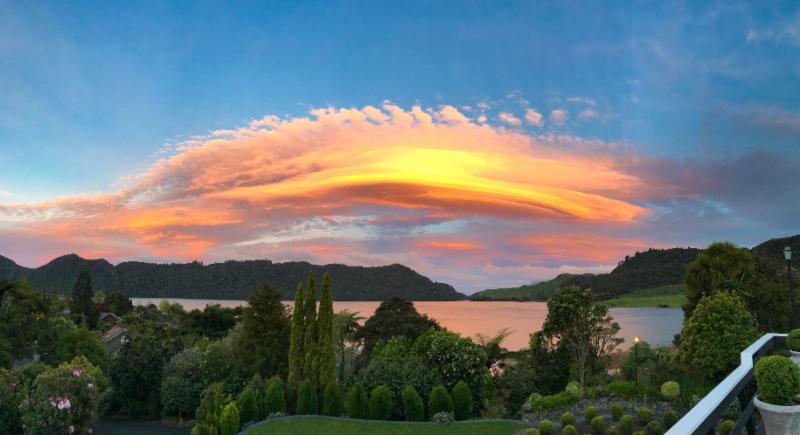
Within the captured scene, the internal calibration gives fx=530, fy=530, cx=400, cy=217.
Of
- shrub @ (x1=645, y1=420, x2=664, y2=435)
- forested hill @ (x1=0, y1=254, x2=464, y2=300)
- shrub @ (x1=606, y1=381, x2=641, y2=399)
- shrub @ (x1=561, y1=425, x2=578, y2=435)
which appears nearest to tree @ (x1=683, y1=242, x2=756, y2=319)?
shrub @ (x1=606, y1=381, x2=641, y2=399)

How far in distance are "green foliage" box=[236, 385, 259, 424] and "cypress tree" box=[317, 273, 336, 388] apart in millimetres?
3036

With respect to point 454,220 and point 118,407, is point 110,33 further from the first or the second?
point 118,407

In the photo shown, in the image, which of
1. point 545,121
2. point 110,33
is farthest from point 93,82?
point 545,121

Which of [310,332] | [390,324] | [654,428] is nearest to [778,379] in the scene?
[654,428]

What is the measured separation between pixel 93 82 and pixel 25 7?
3080 millimetres

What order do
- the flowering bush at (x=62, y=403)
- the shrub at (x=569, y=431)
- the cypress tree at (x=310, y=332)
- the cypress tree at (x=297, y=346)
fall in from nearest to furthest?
the shrub at (x=569, y=431) < the flowering bush at (x=62, y=403) < the cypress tree at (x=310, y=332) < the cypress tree at (x=297, y=346)

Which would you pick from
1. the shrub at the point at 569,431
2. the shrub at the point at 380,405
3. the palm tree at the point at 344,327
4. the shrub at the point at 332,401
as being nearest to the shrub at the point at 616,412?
the shrub at the point at 569,431

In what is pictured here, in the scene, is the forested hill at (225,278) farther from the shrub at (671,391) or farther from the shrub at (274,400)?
the shrub at (671,391)

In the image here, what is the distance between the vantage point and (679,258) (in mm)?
60625

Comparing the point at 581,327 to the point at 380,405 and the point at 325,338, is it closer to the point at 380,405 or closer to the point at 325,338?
the point at 380,405

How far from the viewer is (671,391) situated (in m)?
18.3

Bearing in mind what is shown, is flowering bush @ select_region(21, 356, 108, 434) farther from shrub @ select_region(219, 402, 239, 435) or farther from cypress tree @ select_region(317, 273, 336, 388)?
cypress tree @ select_region(317, 273, 336, 388)

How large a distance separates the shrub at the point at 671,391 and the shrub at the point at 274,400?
14652mm

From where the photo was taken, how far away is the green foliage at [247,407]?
2117 cm
